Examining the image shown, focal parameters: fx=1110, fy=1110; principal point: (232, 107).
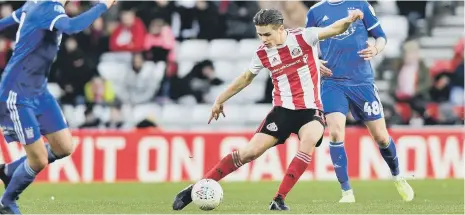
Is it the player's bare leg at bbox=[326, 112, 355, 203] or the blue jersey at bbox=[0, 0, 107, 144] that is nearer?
the blue jersey at bbox=[0, 0, 107, 144]

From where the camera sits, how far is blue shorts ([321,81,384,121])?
38.9 ft

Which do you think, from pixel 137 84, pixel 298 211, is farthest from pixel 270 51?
pixel 137 84

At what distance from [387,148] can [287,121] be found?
214 centimetres

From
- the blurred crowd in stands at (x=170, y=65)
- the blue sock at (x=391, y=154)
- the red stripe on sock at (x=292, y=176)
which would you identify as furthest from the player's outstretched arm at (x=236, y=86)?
the blurred crowd in stands at (x=170, y=65)

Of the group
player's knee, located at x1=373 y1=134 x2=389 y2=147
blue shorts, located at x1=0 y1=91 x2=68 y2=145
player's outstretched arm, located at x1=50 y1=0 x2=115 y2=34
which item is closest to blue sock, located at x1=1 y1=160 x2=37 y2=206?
blue shorts, located at x1=0 y1=91 x2=68 y2=145

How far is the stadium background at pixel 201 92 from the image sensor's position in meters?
17.6

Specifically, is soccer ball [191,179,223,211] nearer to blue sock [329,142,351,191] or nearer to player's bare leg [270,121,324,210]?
player's bare leg [270,121,324,210]

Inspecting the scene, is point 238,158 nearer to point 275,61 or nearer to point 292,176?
point 292,176

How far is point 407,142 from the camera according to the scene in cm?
1788

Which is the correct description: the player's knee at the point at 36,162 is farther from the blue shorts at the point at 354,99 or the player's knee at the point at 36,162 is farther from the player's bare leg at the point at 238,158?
the blue shorts at the point at 354,99

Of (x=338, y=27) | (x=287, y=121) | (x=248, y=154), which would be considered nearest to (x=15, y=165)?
(x=248, y=154)

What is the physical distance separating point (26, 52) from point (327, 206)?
343 centimetres

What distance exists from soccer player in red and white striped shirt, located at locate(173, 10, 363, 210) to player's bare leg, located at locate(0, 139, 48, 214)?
1.46 metres

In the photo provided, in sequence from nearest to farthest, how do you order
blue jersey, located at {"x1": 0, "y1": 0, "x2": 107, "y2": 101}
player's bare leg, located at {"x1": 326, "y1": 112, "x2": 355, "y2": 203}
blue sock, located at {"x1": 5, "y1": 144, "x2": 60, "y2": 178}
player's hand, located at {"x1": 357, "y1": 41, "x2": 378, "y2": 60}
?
1. blue jersey, located at {"x1": 0, "y1": 0, "x2": 107, "y2": 101}
2. blue sock, located at {"x1": 5, "y1": 144, "x2": 60, "y2": 178}
3. player's hand, located at {"x1": 357, "y1": 41, "x2": 378, "y2": 60}
4. player's bare leg, located at {"x1": 326, "y1": 112, "x2": 355, "y2": 203}
